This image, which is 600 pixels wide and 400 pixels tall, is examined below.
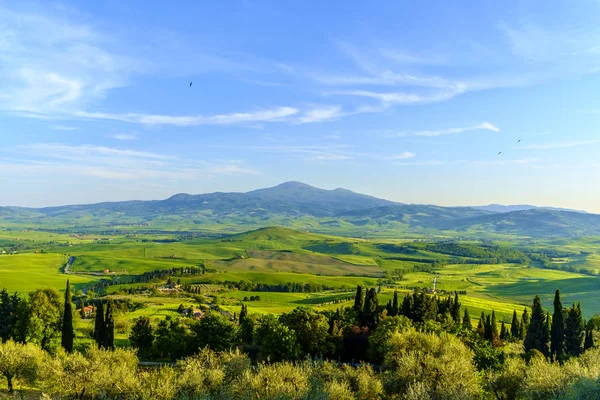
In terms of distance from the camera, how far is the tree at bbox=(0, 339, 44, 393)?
54.2 m

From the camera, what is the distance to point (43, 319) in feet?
261

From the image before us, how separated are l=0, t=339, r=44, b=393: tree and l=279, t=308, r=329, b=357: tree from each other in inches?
1578

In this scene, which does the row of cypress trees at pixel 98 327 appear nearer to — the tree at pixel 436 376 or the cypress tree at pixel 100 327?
the cypress tree at pixel 100 327

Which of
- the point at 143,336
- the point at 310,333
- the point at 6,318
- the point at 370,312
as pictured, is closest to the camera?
the point at 310,333

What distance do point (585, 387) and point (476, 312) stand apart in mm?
124147

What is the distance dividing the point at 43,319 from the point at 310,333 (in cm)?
5226

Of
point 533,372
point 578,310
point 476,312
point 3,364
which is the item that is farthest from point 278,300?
point 533,372

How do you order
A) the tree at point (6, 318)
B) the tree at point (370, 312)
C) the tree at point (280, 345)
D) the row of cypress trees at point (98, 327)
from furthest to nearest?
the tree at point (370, 312)
the tree at point (6, 318)
the row of cypress trees at point (98, 327)
the tree at point (280, 345)

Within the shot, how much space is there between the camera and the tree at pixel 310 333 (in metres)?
74.4

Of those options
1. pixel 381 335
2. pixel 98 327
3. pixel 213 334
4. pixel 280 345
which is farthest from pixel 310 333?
pixel 98 327

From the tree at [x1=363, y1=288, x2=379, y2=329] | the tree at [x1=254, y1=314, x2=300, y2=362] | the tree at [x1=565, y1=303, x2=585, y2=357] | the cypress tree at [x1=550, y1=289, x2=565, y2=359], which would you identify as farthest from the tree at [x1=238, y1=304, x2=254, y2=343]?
the tree at [x1=565, y1=303, x2=585, y2=357]

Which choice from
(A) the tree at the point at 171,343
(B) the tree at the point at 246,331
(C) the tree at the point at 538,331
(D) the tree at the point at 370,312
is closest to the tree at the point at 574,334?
(C) the tree at the point at 538,331

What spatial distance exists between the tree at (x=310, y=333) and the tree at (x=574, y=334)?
48.0 metres

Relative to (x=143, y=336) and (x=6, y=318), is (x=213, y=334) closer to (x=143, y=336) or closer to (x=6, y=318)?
(x=143, y=336)
